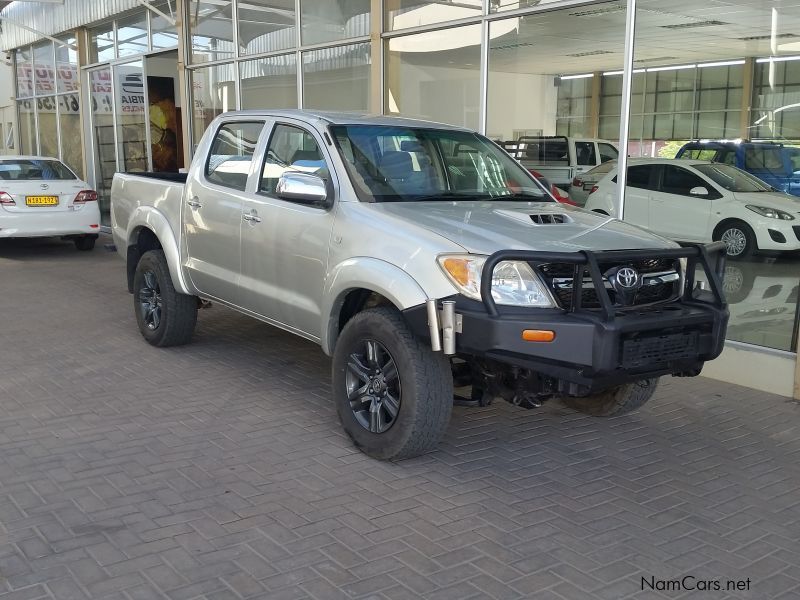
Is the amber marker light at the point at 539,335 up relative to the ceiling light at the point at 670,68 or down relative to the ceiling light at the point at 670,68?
down

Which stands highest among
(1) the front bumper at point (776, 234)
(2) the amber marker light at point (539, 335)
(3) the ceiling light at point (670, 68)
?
(3) the ceiling light at point (670, 68)

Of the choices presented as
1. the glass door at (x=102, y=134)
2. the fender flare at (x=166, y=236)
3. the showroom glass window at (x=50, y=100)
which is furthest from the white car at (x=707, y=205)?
the showroom glass window at (x=50, y=100)

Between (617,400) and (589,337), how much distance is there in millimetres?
1595

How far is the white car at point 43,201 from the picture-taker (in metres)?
12.1

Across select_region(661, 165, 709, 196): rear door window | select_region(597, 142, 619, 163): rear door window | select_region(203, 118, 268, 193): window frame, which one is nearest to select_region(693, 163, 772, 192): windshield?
select_region(661, 165, 709, 196): rear door window

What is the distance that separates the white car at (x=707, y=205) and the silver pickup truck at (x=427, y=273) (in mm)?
2132

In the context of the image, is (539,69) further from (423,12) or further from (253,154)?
(253,154)

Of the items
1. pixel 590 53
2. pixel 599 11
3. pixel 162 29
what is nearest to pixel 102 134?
pixel 162 29

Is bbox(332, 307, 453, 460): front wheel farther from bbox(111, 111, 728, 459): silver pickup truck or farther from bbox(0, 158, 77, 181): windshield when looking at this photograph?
bbox(0, 158, 77, 181): windshield

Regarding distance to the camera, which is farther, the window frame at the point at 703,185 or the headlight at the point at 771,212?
the window frame at the point at 703,185

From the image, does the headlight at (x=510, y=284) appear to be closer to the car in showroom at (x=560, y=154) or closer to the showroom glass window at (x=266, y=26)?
the car in showroom at (x=560, y=154)

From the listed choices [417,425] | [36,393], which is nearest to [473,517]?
[417,425]

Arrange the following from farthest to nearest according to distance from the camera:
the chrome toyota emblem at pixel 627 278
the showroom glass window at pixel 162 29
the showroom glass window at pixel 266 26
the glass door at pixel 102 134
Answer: the glass door at pixel 102 134, the showroom glass window at pixel 162 29, the showroom glass window at pixel 266 26, the chrome toyota emblem at pixel 627 278

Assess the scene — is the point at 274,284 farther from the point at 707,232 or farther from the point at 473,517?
the point at 707,232
